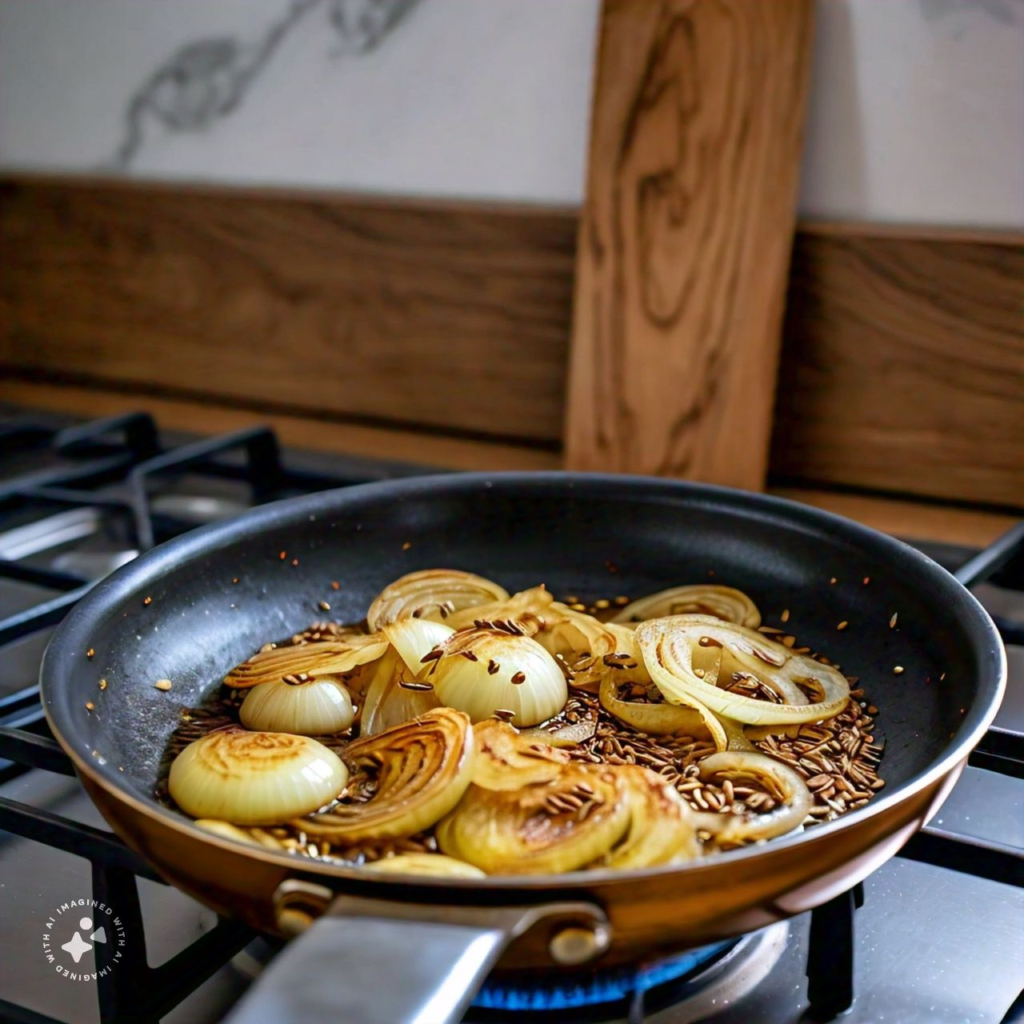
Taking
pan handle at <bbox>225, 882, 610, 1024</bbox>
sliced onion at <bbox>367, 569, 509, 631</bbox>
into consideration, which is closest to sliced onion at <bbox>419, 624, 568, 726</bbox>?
sliced onion at <bbox>367, 569, 509, 631</bbox>

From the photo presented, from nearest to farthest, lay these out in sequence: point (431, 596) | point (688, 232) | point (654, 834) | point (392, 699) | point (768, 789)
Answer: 1. point (654, 834)
2. point (768, 789)
3. point (392, 699)
4. point (431, 596)
5. point (688, 232)

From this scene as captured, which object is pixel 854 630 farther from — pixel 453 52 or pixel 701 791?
pixel 453 52

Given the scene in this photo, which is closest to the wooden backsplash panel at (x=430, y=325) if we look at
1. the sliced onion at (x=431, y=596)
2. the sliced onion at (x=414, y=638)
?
the sliced onion at (x=431, y=596)

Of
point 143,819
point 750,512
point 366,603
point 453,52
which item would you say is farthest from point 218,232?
point 143,819

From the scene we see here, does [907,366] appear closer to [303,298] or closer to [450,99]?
[450,99]

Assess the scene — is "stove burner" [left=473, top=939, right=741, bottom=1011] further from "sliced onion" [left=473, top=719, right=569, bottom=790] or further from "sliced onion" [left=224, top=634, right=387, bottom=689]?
"sliced onion" [left=224, top=634, right=387, bottom=689]

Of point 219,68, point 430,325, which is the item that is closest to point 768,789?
point 430,325
